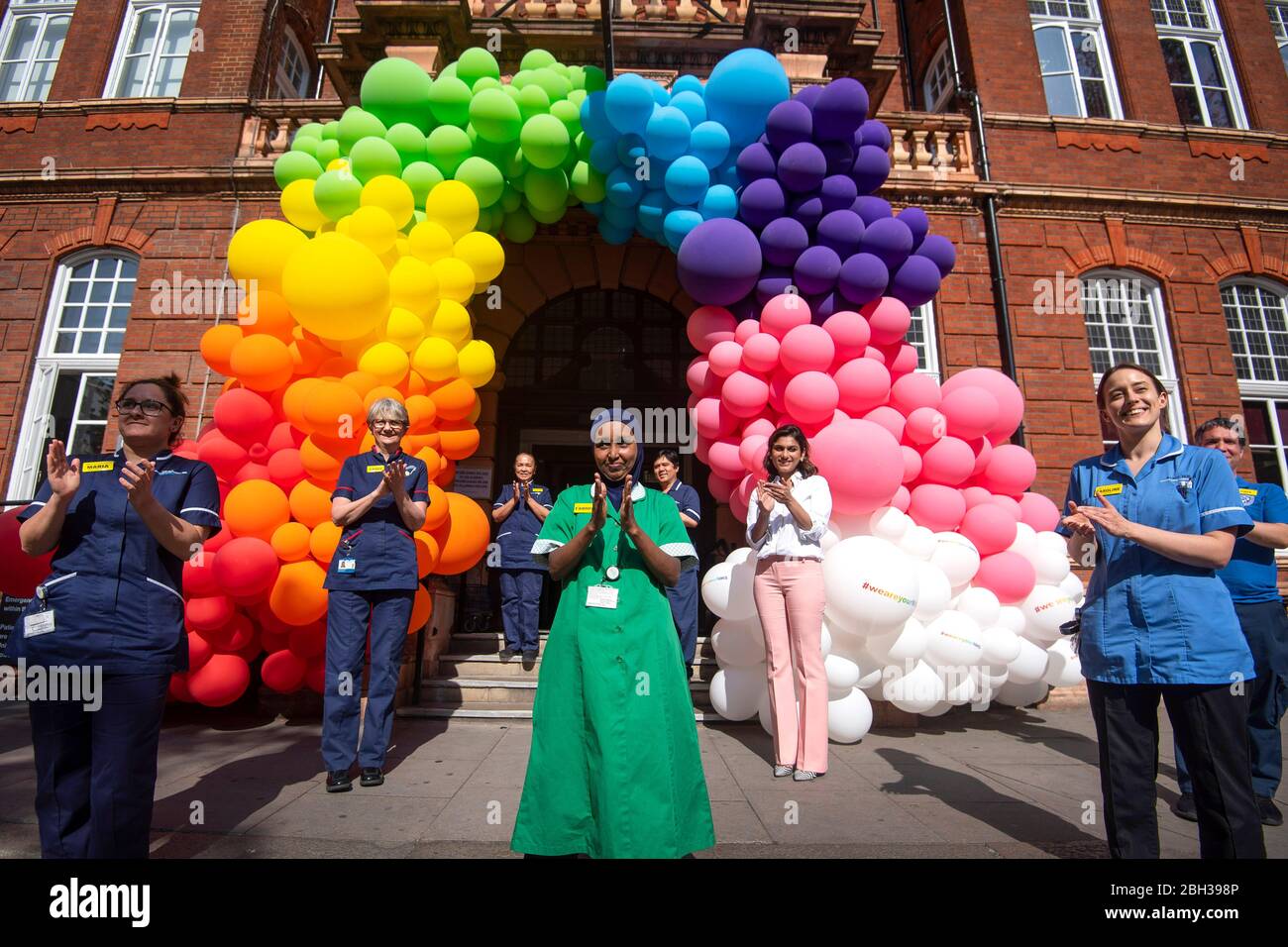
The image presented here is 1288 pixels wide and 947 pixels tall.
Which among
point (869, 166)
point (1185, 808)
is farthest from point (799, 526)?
point (869, 166)

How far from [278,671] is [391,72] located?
485 centimetres

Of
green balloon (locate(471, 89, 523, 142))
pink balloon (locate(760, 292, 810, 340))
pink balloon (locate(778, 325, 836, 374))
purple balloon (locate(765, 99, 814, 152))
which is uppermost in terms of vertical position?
green balloon (locate(471, 89, 523, 142))

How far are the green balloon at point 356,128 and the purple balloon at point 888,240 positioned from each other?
13.7 ft

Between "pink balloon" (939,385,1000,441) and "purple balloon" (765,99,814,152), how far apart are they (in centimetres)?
244

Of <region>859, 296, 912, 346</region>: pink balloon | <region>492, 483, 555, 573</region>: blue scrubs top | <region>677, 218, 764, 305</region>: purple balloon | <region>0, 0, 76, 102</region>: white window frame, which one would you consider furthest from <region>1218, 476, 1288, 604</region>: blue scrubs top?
<region>0, 0, 76, 102</region>: white window frame

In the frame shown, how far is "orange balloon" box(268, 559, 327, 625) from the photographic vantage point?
13.7 ft

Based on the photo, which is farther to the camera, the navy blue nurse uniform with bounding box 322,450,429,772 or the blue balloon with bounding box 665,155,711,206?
the blue balloon with bounding box 665,155,711,206

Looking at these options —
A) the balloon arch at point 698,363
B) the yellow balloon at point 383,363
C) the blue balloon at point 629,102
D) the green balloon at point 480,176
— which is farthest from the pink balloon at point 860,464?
the green balloon at point 480,176

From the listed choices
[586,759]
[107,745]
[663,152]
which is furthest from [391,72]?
[586,759]

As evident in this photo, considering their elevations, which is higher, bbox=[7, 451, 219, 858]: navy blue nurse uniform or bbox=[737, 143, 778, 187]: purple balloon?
bbox=[737, 143, 778, 187]: purple balloon

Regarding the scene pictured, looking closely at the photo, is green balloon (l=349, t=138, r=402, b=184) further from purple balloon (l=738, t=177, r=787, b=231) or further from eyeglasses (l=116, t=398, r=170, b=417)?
eyeglasses (l=116, t=398, r=170, b=417)

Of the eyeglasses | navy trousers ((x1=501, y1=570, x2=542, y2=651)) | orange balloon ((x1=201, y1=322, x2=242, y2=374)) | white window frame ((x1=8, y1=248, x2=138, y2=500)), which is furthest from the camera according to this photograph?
white window frame ((x1=8, y1=248, x2=138, y2=500))

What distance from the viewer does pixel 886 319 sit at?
17.1ft

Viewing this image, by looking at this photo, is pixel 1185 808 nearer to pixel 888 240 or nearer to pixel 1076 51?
pixel 888 240
